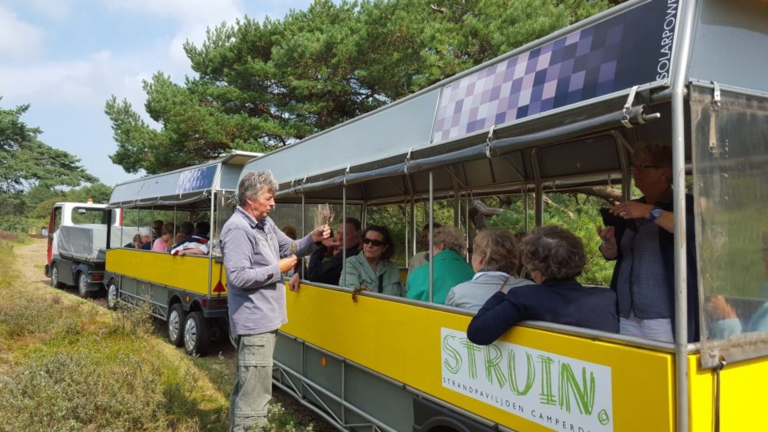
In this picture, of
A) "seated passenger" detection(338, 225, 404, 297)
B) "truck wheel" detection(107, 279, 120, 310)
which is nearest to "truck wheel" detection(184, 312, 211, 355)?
"seated passenger" detection(338, 225, 404, 297)

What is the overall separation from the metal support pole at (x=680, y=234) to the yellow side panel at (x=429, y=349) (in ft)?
0.11

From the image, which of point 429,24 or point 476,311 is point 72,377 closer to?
point 476,311

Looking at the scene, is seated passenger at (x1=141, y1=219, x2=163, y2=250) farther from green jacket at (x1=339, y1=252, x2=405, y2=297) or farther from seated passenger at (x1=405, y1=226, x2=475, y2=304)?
seated passenger at (x1=405, y1=226, x2=475, y2=304)

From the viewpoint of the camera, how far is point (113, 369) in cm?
499

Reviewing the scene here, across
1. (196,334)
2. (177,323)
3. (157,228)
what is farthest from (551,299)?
(157,228)

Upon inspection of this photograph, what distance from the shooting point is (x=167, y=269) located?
323 inches

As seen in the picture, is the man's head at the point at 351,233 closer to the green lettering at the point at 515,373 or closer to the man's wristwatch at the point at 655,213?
the green lettering at the point at 515,373

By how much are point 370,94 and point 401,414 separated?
13436 millimetres

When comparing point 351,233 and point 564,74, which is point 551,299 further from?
point 351,233

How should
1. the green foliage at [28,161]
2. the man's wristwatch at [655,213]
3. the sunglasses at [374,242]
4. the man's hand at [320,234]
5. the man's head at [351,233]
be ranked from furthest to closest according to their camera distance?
the green foliage at [28,161] → the man's head at [351,233] → the sunglasses at [374,242] → the man's hand at [320,234] → the man's wristwatch at [655,213]

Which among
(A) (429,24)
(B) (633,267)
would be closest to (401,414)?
(B) (633,267)

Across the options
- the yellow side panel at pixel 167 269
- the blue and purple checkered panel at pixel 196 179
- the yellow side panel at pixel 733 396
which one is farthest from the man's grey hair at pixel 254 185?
the blue and purple checkered panel at pixel 196 179

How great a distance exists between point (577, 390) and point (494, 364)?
50 cm

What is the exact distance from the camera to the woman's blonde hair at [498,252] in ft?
9.77
